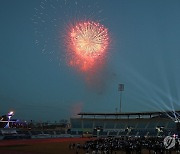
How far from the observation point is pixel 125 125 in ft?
343

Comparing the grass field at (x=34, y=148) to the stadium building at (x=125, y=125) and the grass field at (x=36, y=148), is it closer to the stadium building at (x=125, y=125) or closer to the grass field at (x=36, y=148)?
the grass field at (x=36, y=148)

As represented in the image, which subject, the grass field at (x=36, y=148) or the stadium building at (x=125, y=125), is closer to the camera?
the grass field at (x=36, y=148)

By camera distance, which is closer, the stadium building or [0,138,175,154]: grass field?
[0,138,175,154]: grass field

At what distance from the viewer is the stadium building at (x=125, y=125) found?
9404 centimetres

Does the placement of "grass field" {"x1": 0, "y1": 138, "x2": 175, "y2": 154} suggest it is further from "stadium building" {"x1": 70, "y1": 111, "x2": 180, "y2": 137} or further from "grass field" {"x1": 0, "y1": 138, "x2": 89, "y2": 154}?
"stadium building" {"x1": 70, "y1": 111, "x2": 180, "y2": 137}

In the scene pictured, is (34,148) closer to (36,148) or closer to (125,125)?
(36,148)

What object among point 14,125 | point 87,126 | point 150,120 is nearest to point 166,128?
point 150,120

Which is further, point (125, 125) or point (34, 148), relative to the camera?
point (125, 125)

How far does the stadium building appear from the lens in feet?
309

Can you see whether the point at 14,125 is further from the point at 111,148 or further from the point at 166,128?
the point at 111,148

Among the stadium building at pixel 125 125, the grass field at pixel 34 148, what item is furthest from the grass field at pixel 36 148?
the stadium building at pixel 125 125

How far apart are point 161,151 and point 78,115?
287 feet

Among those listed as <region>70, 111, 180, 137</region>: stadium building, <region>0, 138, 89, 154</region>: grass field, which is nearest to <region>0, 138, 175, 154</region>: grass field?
<region>0, 138, 89, 154</region>: grass field

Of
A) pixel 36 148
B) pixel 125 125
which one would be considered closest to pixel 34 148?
pixel 36 148
